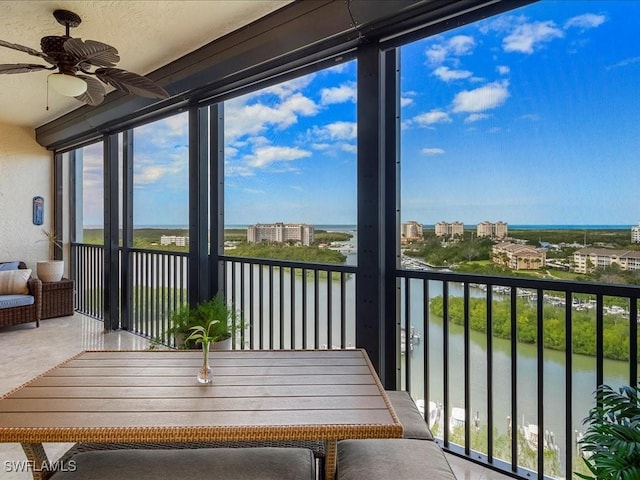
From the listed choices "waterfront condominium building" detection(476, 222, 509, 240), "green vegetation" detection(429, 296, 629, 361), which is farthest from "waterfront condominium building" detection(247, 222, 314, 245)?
"waterfront condominium building" detection(476, 222, 509, 240)

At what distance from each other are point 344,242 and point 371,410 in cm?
171

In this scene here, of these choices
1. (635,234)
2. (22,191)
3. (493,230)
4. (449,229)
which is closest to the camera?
(635,234)

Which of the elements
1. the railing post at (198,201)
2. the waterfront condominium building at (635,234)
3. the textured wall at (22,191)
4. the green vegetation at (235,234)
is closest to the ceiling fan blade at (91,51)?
the railing post at (198,201)

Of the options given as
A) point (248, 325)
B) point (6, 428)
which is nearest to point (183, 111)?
point (248, 325)

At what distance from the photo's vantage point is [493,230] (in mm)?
2242

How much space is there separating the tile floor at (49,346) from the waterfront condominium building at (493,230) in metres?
1.30

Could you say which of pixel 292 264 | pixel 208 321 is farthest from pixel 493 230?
pixel 208 321

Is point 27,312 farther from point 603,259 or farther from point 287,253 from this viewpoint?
point 603,259

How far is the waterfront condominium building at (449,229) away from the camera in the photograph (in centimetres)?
237

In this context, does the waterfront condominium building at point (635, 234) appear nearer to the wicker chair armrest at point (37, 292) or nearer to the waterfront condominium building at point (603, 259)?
the waterfront condominium building at point (603, 259)

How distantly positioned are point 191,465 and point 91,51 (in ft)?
8.37

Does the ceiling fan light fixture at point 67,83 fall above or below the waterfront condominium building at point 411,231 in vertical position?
above

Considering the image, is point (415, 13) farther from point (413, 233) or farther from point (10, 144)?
point (10, 144)

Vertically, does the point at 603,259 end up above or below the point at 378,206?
below
